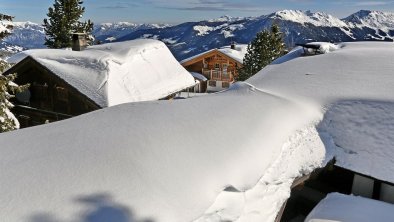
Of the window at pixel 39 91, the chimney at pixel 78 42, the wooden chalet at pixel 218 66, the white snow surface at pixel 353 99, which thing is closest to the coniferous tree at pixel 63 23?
the chimney at pixel 78 42

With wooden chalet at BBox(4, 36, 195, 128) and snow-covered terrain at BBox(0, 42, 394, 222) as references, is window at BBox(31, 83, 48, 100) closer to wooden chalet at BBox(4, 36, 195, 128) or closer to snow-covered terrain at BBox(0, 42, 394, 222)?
wooden chalet at BBox(4, 36, 195, 128)

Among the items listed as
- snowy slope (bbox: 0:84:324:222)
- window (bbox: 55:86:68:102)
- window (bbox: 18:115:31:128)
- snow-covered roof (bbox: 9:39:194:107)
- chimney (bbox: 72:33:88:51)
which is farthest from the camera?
chimney (bbox: 72:33:88:51)

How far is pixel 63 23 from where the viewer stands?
30.8 meters

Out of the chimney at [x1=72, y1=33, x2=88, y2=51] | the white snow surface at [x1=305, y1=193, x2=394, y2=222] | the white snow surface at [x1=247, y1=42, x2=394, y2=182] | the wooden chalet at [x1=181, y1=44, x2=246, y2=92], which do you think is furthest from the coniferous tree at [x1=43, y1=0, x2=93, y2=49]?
the white snow surface at [x1=305, y1=193, x2=394, y2=222]

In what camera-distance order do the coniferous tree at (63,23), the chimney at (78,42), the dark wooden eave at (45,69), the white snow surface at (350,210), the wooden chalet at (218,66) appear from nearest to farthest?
the white snow surface at (350,210) → the dark wooden eave at (45,69) → the chimney at (78,42) → the coniferous tree at (63,23) → the wooden chalet at (218,66)

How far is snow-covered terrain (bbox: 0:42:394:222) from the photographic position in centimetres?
514

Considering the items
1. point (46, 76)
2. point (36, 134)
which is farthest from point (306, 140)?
point (46, 76)

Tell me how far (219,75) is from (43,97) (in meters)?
28.4

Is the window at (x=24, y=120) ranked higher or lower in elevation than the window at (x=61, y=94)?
lower

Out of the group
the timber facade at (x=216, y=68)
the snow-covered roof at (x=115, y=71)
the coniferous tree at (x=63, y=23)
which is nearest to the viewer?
the snow-covered roof at (x=115, y=71)

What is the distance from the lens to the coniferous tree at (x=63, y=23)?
30.7 meters

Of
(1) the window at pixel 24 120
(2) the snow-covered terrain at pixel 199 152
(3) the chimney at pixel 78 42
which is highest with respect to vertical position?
(3) the chimney at pixel 78 42

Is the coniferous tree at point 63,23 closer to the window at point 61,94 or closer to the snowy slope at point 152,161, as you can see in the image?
the window at point 61,94

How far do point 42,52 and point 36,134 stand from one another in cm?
1389
